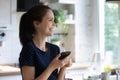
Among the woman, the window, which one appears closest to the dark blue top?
the woman

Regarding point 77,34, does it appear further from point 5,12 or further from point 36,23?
point 36,23

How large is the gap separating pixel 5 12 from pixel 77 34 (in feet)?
4.21

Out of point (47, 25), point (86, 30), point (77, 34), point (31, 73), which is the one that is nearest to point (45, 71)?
point (31, 73)

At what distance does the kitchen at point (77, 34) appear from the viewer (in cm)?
409

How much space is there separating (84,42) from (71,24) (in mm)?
385

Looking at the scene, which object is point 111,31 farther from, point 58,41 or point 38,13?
point 38,13

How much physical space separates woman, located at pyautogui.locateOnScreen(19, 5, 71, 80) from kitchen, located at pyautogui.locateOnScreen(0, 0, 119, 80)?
253 cm

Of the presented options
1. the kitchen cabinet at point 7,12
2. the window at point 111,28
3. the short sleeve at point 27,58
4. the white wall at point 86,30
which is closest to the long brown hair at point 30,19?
the short sleeve at point 27,58

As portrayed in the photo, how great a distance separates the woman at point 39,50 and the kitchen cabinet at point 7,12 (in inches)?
96.7

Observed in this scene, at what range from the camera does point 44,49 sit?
1560 mm

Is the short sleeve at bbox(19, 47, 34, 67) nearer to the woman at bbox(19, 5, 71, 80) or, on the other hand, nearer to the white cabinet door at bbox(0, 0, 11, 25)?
the woman at bbox(19, 5, 71, 80)

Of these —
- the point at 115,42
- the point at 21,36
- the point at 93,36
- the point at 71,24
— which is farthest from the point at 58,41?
the point at 21,36

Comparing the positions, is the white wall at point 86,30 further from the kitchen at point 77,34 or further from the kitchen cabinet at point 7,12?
the kitchen cabinet at point 7,12

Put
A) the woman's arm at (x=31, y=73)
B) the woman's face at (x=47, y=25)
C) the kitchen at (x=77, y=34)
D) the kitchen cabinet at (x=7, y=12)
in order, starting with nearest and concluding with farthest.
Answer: the woman's arm at (x=31, y=73) → the woman's face at (x=47, y=25) → the kitchen cabinet at (x=7, y=12) → the kitchen at (x=77, y=34)
